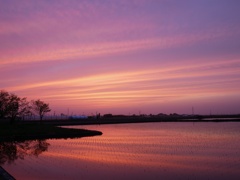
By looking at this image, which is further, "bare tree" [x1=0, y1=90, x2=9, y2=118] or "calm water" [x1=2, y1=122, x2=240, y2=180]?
"bare tree" [x1=0, y1=90, x2=9, y2=118]

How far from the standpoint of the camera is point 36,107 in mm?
109562

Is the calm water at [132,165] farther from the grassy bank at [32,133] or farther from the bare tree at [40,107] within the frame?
the bare tree at [40,107]

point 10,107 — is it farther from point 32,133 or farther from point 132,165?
point 132,165

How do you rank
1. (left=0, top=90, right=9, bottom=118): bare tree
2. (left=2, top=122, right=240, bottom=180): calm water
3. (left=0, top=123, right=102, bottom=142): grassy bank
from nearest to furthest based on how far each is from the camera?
(left=2, top=122, right=240, bottom=180): calm water
(left=0, top=123, right=102, bottom=142): grassy bank
(left=0, top=90, right=9, bottom=118): bare tree

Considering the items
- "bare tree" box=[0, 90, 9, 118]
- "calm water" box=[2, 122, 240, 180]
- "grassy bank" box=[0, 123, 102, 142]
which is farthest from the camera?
"bare tree" box=[0, 90, 9, 118]

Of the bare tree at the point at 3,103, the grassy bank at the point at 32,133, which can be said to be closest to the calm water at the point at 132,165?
the grassy bank at the point at 32,133

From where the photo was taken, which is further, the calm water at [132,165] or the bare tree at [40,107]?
the bare tree at [40,107]

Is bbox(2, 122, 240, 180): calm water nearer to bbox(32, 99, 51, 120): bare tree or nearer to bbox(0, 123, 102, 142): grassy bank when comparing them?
bbox(0, 123, 102, 142): grassy bank

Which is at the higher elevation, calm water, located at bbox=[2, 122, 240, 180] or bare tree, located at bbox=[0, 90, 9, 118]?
bare tree, located at bbox=[0, 90, 9, 118]

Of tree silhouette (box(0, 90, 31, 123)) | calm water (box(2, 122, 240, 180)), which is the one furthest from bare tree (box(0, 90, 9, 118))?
calm water (box(2, 122, 240, 180))

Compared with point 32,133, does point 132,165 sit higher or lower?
lower

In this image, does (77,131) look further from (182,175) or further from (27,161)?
(182,175)

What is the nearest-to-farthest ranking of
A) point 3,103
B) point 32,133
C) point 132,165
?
point 132,165 < point 32,133 < point 3,103

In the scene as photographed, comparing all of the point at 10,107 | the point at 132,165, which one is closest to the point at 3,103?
the point at 10,107
